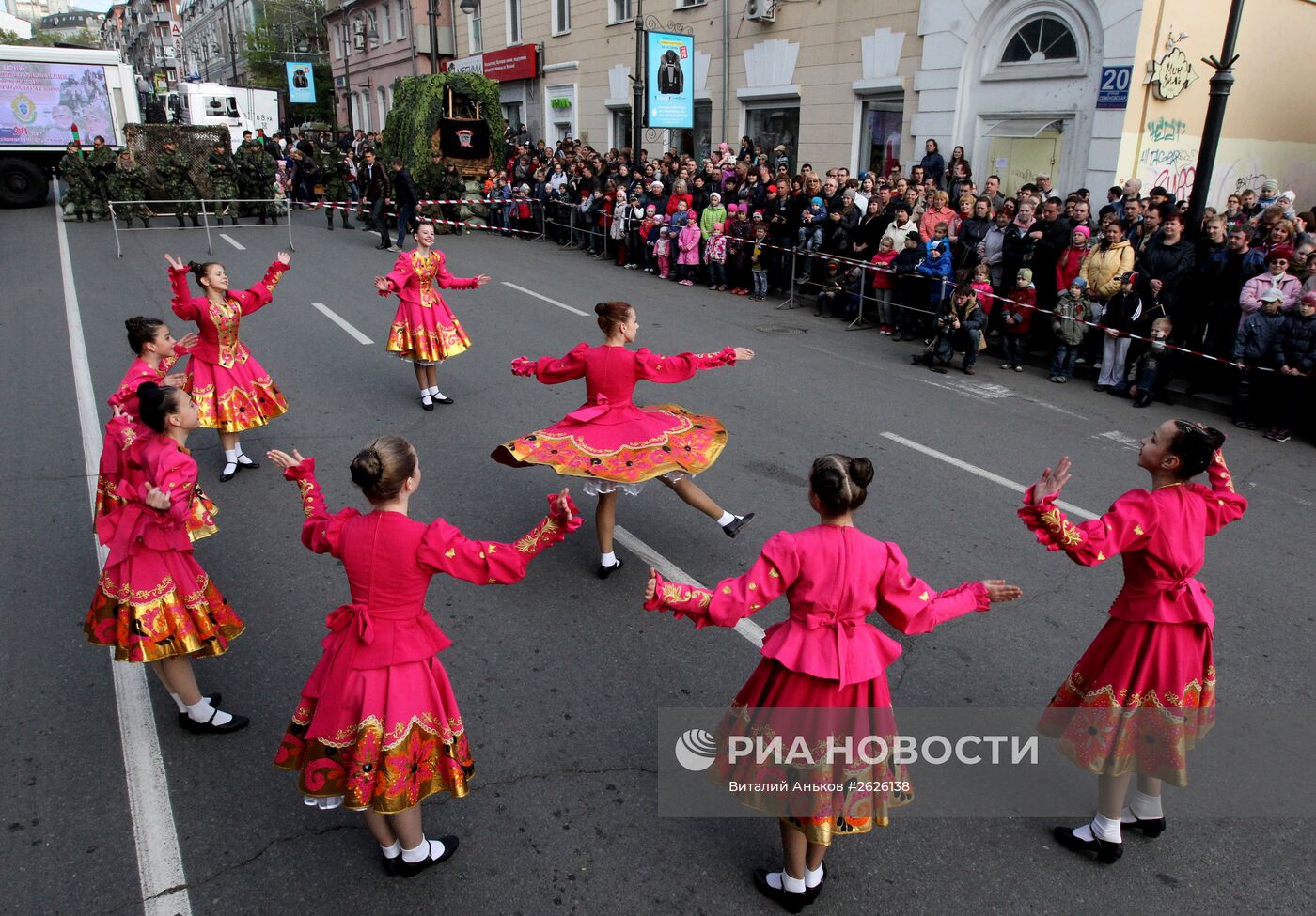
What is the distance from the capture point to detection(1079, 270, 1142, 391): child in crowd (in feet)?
33.4

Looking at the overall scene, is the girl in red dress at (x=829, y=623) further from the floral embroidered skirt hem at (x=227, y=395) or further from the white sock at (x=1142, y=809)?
the floral embroidered skirt hem at (x=227, y=395)

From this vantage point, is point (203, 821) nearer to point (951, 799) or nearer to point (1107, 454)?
point (951, 799)

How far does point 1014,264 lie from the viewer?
1181 centimetres

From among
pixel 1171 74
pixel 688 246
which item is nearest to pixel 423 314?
pixel 688 246

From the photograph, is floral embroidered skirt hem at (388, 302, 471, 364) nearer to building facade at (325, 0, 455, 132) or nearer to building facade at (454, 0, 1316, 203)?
building facade at (454, 0, 1316, 203)

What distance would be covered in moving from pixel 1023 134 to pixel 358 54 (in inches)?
1669

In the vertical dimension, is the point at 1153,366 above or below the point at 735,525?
above

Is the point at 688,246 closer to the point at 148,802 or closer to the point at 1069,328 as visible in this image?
the point at 1069,328

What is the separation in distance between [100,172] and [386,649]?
964 inches

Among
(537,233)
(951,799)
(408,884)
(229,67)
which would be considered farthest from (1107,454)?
(229,67)

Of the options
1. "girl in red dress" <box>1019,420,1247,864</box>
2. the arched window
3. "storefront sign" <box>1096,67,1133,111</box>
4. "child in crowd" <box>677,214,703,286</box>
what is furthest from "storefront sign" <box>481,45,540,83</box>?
"girl in red dress" <box>1019,420,1247,864</box>

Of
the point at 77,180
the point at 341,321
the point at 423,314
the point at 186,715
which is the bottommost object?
the point at 186,715

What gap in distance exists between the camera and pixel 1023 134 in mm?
16109

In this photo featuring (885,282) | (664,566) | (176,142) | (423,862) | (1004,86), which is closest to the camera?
(423,862)
